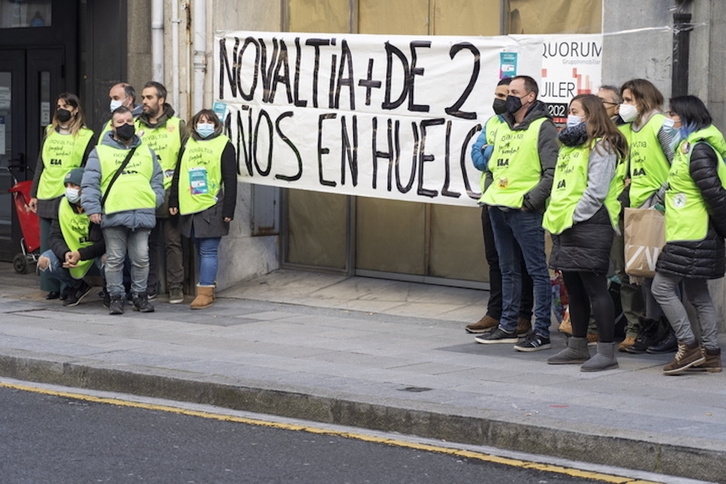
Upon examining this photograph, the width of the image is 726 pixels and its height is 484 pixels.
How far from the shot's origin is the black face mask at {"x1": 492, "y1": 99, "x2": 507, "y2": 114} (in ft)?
33.5

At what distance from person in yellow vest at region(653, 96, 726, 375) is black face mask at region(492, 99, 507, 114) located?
143 centimetres

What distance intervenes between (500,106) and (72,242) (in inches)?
169

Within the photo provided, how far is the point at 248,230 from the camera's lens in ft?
45.5

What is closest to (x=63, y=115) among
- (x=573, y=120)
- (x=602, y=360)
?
(x=573, y=120)

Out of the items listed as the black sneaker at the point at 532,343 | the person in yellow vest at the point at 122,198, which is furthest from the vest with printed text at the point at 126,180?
the black sneaker at the point at 532,343

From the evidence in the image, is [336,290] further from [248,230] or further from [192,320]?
[192,320]

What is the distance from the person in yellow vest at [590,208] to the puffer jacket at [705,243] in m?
0.44

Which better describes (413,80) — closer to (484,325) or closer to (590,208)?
(484,325)

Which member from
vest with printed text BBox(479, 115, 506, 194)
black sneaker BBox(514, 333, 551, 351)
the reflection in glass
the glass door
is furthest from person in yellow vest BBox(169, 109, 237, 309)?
the reflection in glass

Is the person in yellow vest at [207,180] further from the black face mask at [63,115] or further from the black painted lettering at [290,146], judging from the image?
the black face mask at [63,115]

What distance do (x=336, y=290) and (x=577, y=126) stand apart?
471 cm

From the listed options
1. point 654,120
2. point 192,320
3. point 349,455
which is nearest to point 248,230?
point 192,320

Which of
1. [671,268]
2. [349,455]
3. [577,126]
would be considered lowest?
[349,455]

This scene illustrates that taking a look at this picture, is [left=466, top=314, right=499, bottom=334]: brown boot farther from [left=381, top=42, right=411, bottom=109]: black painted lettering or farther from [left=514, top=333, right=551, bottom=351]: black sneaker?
[left=381, top=42, right=411, bottom=109]: black painted lettering
